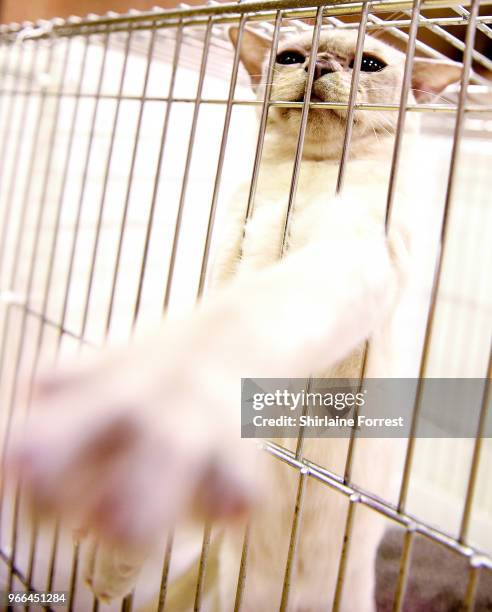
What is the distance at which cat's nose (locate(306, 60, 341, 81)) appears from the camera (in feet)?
2.79

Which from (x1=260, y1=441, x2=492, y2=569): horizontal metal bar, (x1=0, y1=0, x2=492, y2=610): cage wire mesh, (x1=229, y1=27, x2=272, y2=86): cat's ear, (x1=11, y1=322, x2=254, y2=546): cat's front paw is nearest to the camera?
(x1=11, y1=322, x2=254, y2=546): cat's front paw

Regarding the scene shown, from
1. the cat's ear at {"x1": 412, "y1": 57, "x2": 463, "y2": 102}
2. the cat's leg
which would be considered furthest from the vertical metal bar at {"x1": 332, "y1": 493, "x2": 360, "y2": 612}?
the cat's ear at {"x1": 412, "y1": 57, "x2": 463, "y2": 102}

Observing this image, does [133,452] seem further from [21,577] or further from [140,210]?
[140,210]

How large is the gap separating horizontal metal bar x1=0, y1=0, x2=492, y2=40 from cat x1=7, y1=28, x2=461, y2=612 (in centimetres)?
15

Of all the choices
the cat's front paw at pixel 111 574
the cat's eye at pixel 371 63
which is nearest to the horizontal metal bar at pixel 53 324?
the cat's front paw at pixel 111 574

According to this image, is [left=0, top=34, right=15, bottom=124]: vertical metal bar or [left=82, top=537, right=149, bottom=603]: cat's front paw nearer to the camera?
[left=82, top=537, right=149, bottom=603]: cat's front paw

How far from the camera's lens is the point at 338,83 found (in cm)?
83

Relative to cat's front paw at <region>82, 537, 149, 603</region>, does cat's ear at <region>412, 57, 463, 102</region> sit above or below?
above

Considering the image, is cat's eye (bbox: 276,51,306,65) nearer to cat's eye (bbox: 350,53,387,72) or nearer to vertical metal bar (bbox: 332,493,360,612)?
cat's eye (bbox: 350,53,387,72)

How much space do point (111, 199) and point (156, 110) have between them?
0.39m

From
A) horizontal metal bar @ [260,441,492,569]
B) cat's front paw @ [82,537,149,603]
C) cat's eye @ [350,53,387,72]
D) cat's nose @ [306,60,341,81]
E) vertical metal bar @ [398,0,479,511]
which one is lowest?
cat's front paw @ [82,537,149,603]

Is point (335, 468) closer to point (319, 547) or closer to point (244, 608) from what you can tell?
point (319, 547)

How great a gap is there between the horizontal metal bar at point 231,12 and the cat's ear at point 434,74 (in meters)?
0.31

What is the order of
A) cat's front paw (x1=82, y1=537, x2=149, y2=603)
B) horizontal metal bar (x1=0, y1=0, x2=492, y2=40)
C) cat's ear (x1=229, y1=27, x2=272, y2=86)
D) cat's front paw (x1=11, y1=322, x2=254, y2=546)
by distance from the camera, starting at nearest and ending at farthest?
cat's front paw (x1=11, y1=322, x2=254, y2=546), horizontal metal bar (x1=0, y1=0, x2=492, y2=40), cat's front paw (x1=82, y1=537, x2=149, y2=603), cat's ear (x1=229, y1=27, x2=272, y2=86)
